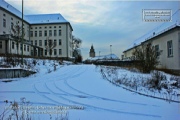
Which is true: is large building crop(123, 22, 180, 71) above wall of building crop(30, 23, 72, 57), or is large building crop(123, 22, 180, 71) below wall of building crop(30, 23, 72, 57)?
below

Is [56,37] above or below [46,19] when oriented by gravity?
below

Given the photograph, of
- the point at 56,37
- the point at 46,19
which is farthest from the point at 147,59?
the point at 46,19

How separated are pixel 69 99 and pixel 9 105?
207 cm

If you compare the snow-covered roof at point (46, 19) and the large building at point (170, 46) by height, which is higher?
the snow-covered roof at point (46, 19)

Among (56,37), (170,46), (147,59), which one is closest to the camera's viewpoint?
(147,59)

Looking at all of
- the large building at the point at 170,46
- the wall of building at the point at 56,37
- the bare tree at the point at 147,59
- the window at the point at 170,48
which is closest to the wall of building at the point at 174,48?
the large building at the point at 170,46

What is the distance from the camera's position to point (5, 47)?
1361 inches

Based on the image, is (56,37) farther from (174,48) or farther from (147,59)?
(147,59)

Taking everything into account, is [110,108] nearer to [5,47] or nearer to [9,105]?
[9,105]

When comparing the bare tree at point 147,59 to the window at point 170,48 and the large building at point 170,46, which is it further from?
the window at point 170,48

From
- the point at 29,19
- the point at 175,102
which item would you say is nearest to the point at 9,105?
the point at 175,102

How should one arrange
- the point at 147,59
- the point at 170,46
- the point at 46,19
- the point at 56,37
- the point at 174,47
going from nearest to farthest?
the point at 147,59 → the point at 174,47 → the point at 170,46 → the point at 56,37 → the point at 46,19

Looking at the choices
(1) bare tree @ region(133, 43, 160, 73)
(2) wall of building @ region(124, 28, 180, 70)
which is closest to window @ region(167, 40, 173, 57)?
(2) wall of building @ region(124, 28, 180, 70)

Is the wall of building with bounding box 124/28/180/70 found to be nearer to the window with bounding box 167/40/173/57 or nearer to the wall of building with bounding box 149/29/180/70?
the wall of building with bounding box 149/29/180/70
